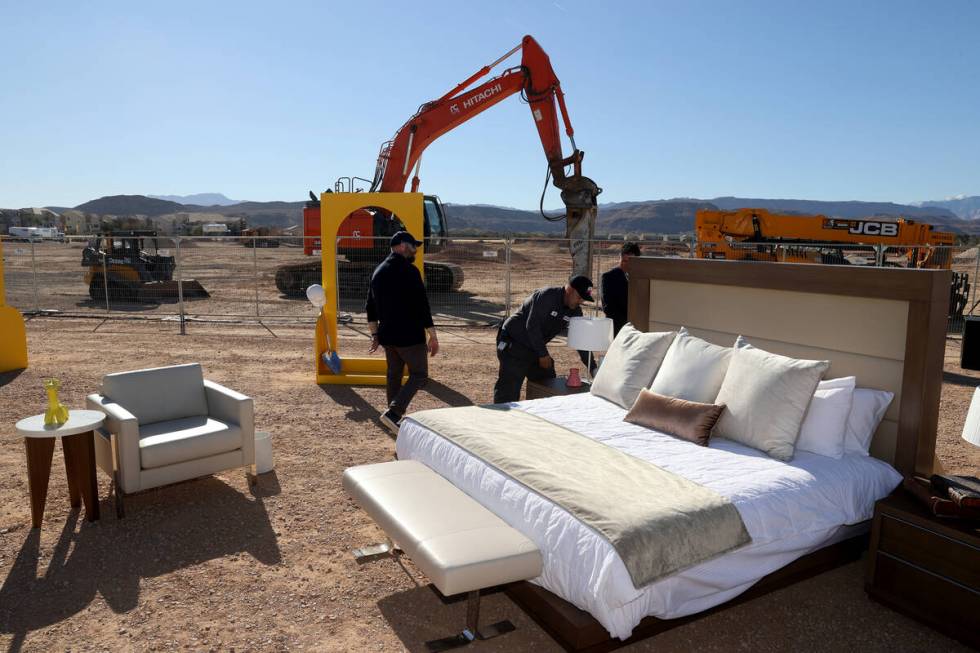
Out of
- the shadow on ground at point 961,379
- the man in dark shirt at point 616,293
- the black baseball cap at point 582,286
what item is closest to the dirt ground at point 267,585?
the black baseball cap at point 582,286

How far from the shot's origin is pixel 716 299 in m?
5.22

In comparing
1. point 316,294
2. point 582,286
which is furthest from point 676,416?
point 316,294

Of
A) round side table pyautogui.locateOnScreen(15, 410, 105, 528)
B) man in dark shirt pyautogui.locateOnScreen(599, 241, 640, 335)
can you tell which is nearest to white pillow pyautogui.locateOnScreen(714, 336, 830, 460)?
man in dark shirt pyautogui.locateOnScreen(599, 241, 640, 335)

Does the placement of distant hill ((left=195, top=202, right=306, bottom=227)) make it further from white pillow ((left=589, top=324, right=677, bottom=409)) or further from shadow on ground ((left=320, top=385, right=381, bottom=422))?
white pillow ((left=589, top=324, right=677, bottom=409))

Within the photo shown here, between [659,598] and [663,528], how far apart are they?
0.34 m

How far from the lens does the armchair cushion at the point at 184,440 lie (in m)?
4.43

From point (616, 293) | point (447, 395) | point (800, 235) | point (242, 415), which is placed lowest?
point (447, 395)

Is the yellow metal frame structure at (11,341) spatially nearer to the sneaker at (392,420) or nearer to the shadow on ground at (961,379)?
the sneaker at (392,420)

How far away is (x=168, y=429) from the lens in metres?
4.77

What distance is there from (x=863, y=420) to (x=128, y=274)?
15412 millimetres

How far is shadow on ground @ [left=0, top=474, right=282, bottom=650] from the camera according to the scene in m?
3.49

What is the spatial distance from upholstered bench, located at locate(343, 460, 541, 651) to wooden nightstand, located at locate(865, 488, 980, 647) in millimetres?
1833

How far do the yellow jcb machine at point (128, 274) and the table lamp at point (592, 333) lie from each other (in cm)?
1223

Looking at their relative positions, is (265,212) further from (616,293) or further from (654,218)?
(616,293)
